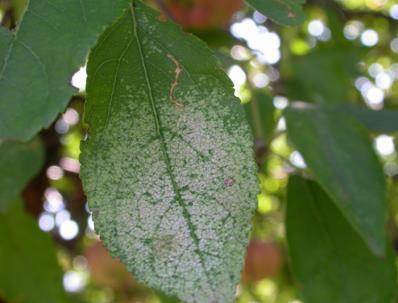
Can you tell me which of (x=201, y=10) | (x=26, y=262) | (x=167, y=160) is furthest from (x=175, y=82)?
(x=201, y=10)

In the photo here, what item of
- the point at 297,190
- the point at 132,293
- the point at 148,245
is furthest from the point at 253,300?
the point at 148,245

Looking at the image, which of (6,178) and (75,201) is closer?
(6,178)

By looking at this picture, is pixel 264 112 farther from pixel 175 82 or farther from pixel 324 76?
pixel 175 82

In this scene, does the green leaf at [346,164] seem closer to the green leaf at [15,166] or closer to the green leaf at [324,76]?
the green leaf at [15,166]

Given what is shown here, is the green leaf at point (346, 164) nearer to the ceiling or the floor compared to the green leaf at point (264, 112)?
nearer to the floor

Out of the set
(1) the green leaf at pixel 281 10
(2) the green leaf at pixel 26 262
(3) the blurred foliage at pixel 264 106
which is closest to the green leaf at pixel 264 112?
(3) the blurred foliage at pixel 264 106

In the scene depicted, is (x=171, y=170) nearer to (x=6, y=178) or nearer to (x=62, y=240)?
(x=6, y=178)
